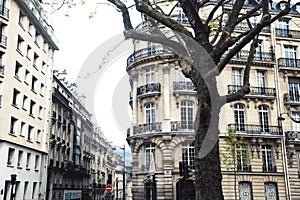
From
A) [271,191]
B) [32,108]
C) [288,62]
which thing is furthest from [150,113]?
[288,62]

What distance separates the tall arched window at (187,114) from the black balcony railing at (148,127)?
214 cm

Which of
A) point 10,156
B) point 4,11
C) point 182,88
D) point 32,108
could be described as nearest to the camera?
point 4,11

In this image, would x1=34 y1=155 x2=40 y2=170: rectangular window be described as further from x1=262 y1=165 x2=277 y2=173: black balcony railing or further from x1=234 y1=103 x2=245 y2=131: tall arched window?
x1=262 y1=165 x2=277 y2=173: black balcony railing

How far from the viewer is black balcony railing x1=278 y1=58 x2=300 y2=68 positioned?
33.3 m

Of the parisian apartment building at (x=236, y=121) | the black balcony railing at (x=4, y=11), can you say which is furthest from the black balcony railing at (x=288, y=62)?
the black balcony railing at (x=4, y=11)

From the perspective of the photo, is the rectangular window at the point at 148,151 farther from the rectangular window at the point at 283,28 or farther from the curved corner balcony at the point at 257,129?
the rectangular window at the point at 283,28

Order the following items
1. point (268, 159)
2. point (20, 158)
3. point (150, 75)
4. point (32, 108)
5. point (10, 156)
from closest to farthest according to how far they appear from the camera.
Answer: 1. point (10, 156)
2. point (20, 158)
3. point (268, 159)
4. point (150, 75)
5. point (32, 108)

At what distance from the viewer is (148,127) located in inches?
1244

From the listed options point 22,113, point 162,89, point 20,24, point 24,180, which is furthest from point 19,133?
point 162,89

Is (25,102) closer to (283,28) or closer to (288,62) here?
(288,62)

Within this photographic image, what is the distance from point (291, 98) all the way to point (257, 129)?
189 inches

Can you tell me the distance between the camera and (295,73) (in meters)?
33.4

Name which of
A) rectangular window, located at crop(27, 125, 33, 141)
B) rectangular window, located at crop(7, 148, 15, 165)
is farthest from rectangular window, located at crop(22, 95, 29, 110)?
rectangular window, located at crop(7, 148, 15, 165)

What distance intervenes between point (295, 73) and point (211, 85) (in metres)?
29.3
